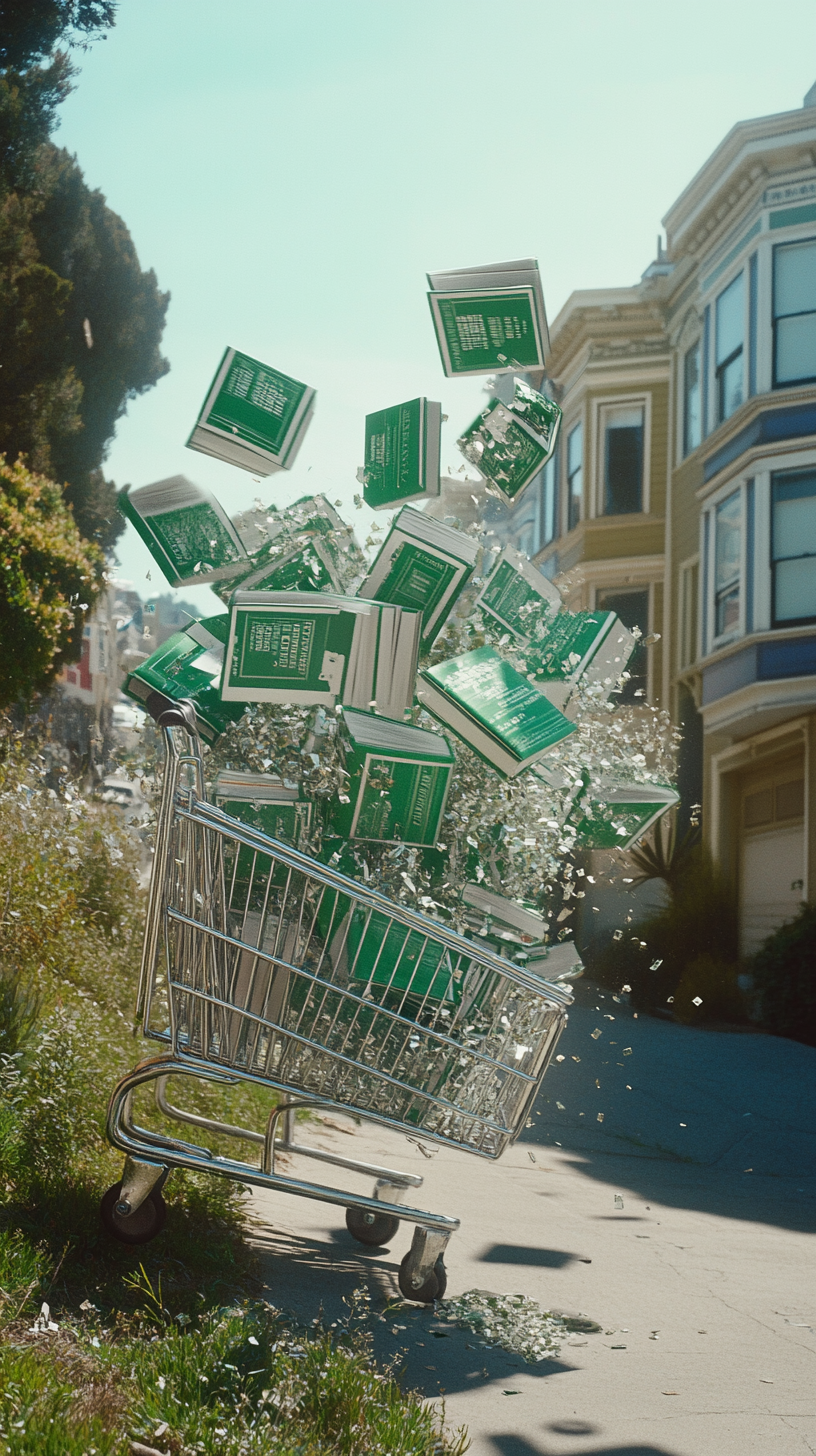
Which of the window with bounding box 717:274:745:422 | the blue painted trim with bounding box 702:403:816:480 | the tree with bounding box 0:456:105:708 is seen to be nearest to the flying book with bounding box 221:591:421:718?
the tree with bounding box 0:456:105:708

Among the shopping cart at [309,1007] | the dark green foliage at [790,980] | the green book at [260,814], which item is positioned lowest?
the dark green foliage at [790,980]

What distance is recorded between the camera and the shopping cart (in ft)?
10.2

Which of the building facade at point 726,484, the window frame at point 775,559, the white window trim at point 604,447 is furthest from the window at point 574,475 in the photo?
the window frame at point 775,559

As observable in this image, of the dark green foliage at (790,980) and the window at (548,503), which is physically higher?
the window at (548,503)

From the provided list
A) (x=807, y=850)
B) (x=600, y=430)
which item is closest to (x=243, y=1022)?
(x=807, y=850)

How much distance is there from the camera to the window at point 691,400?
19.0 meters

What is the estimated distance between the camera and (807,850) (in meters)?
14.6

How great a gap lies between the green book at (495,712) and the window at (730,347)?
14.2 metres

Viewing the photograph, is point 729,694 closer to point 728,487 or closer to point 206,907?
point 728,487

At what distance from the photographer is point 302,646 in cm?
342

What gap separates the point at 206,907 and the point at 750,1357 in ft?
6.29

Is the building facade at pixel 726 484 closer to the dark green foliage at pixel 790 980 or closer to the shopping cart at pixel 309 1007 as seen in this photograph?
the dark green foliage at pixel 790 980

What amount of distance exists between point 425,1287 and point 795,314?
14.5 metres

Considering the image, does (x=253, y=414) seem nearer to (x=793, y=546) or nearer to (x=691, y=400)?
(x=793, y=546)
